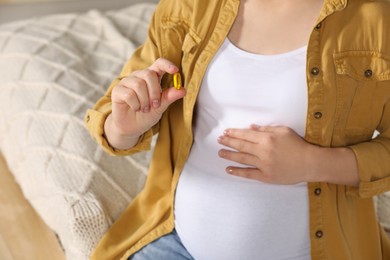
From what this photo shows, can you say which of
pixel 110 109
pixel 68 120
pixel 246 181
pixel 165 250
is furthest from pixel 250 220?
pixel 68 120

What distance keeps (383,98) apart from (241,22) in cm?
25

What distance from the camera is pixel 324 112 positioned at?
2.87 feet

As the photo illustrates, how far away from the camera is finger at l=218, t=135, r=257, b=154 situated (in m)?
0.88

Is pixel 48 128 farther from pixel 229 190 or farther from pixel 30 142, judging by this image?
pixel 229 190

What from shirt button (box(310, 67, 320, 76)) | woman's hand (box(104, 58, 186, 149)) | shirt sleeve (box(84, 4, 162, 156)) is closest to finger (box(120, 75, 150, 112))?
woman's hand (box(104, 58, 186, 149))

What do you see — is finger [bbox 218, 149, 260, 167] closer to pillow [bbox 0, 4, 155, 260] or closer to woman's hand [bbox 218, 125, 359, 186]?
woman's hand [bbox 218, 125, 359, 186]

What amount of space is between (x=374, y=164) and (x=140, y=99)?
1.20ft

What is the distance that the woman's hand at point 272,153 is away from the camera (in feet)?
2.85

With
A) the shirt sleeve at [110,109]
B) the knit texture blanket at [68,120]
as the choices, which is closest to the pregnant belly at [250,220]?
the shirt sleeve at [110,109]

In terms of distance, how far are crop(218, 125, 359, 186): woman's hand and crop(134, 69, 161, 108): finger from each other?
0.12m

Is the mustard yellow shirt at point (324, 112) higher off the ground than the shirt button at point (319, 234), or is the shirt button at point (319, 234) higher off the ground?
the mustard yellow shirt at point (324, 112)

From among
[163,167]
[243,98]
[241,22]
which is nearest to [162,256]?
[163,167]

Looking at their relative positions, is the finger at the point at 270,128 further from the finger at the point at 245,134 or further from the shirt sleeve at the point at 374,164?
the shirt sleeve at the point at 374,164

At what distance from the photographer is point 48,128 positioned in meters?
1.33
